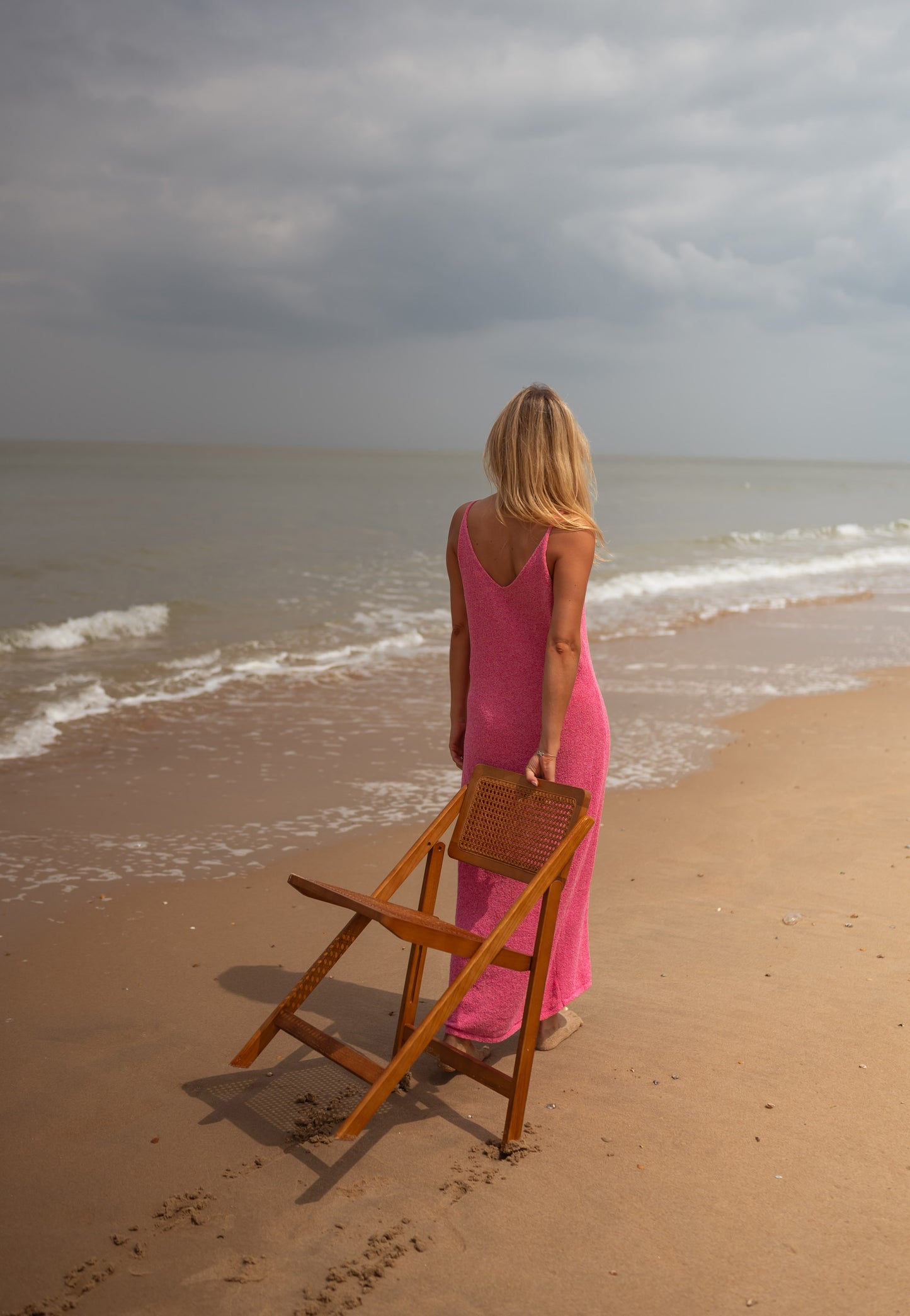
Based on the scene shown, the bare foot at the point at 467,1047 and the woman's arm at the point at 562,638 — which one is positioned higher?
the woman's arm at the point at 562,638

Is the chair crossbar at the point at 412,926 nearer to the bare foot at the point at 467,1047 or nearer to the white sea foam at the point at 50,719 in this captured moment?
the bare foot at the point at 467,1047

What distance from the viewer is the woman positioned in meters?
3.09

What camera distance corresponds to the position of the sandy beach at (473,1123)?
7.70 ft

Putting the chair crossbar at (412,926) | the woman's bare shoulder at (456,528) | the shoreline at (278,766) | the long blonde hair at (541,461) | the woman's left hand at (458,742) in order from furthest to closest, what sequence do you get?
the shoreline at (278,766), the woman's left hand at (458,742), the woman's bare shoulder at (456,528), the long blonde hair at (541,461), the chair crossbar at (412,926)

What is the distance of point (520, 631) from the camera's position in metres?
3.26

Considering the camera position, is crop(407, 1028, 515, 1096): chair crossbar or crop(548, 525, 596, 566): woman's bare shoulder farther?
crop(548, 525, 596, 566): woman's bare shoulder

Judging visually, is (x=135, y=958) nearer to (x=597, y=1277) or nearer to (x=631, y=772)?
(x=597, y=1277)

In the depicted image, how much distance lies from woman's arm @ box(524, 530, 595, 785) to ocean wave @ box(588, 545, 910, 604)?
12.7 meters

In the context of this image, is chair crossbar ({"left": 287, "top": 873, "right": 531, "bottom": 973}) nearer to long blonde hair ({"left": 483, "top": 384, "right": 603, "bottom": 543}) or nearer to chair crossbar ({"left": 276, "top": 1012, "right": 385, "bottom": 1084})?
chair crossbar ({"left": 276, "top": 1012, "right": 385, "bottom": 1084})

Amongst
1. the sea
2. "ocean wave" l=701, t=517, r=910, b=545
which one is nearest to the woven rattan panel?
the sea

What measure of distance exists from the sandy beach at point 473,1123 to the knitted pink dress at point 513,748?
26 cm

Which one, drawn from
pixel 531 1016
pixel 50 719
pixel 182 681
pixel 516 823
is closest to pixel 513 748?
→ pixel 516 823

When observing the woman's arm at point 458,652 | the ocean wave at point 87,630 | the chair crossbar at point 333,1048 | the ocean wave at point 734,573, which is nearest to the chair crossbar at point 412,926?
the chair crossbar at point 333,1048

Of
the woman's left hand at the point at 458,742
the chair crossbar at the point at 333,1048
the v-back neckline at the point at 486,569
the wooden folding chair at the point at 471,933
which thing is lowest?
the chair crossbar at the point at 333,1048
